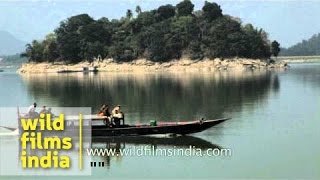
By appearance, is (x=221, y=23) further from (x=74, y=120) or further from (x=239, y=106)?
(x=74, y=120)

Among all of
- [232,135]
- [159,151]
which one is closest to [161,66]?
[232,135]

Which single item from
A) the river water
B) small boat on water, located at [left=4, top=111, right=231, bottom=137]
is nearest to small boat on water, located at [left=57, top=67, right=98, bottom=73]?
the river water

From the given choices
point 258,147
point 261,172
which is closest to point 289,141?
point 258,147

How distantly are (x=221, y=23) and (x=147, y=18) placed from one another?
17.9m

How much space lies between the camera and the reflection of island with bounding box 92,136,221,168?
23.4 m

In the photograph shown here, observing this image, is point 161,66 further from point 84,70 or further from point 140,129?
point 140,129

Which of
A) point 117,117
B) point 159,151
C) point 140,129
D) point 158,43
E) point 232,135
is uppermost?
point 158,43

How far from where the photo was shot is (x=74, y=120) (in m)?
23.8

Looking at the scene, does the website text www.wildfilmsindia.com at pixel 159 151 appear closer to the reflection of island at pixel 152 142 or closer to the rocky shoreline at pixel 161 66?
the reflection of island at pixel 152 142

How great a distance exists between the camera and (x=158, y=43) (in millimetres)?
119875

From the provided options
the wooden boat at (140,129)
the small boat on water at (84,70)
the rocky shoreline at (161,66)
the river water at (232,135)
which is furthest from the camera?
the small boat on water at (84,70)

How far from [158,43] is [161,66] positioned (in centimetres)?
480

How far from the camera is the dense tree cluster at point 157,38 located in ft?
379

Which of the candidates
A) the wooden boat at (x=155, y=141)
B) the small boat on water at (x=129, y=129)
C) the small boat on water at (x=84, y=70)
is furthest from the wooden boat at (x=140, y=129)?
the small boat on water at (x=84, y=70)
